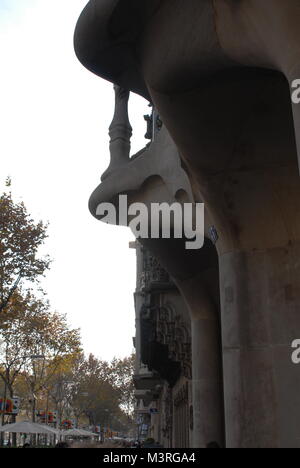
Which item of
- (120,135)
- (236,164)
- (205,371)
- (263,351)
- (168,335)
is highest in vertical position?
(120,135)

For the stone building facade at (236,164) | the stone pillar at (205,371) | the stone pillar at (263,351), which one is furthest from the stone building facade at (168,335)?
the stone pillar at (263,351)

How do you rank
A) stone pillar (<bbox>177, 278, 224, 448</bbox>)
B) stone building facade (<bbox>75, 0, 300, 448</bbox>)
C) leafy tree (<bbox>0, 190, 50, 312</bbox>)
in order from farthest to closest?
leafy tree (<bbox>0, 190, 50, 312</bbox>) < stone pillar (<bbox>177, 278, 224, 448</bbox>) < stone building facade (<bbox>75, 0, 300, 448</bbox>)

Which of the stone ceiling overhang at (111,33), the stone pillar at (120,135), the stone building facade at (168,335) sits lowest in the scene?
the stone building facade at (168,335)

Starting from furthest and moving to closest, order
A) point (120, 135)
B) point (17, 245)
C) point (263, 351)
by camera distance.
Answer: point (17, 245) < point (120, 135) < point (263, 351)

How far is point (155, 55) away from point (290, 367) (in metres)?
4.23

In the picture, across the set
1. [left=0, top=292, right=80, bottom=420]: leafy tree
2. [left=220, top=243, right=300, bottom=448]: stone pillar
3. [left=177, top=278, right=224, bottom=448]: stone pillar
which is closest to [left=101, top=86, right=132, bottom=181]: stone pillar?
[left=177, top=278, right=224, bottom=448]: stone pillar

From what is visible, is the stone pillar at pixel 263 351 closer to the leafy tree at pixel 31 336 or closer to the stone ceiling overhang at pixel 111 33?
the stone ceiling overhang at pixel 111 33

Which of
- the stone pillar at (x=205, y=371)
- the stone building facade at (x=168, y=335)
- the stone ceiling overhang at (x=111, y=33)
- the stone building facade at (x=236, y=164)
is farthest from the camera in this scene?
the stone building facade at (x=168, y=335)

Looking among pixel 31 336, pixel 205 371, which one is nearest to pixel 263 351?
pixel 205 371

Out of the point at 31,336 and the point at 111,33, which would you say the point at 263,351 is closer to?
the point at 111,33

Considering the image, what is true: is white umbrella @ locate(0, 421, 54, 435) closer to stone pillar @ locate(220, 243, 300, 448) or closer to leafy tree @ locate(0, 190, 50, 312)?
leafy tree @ locate(0, 190, 50, 312)

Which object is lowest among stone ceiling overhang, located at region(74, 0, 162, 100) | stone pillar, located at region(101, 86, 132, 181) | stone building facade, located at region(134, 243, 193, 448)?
stone building facade, located at region(134, 243, 193, 448)

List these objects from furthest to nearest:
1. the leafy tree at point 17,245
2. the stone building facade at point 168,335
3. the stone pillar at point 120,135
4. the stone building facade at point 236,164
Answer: the leafy tree at point 17,245, the stone building facade at point 168,335, the stone pillar at point 120,135, the stone building facade at point 236,164

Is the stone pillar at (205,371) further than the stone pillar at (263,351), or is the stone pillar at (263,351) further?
the stone pillar at (205,371)
